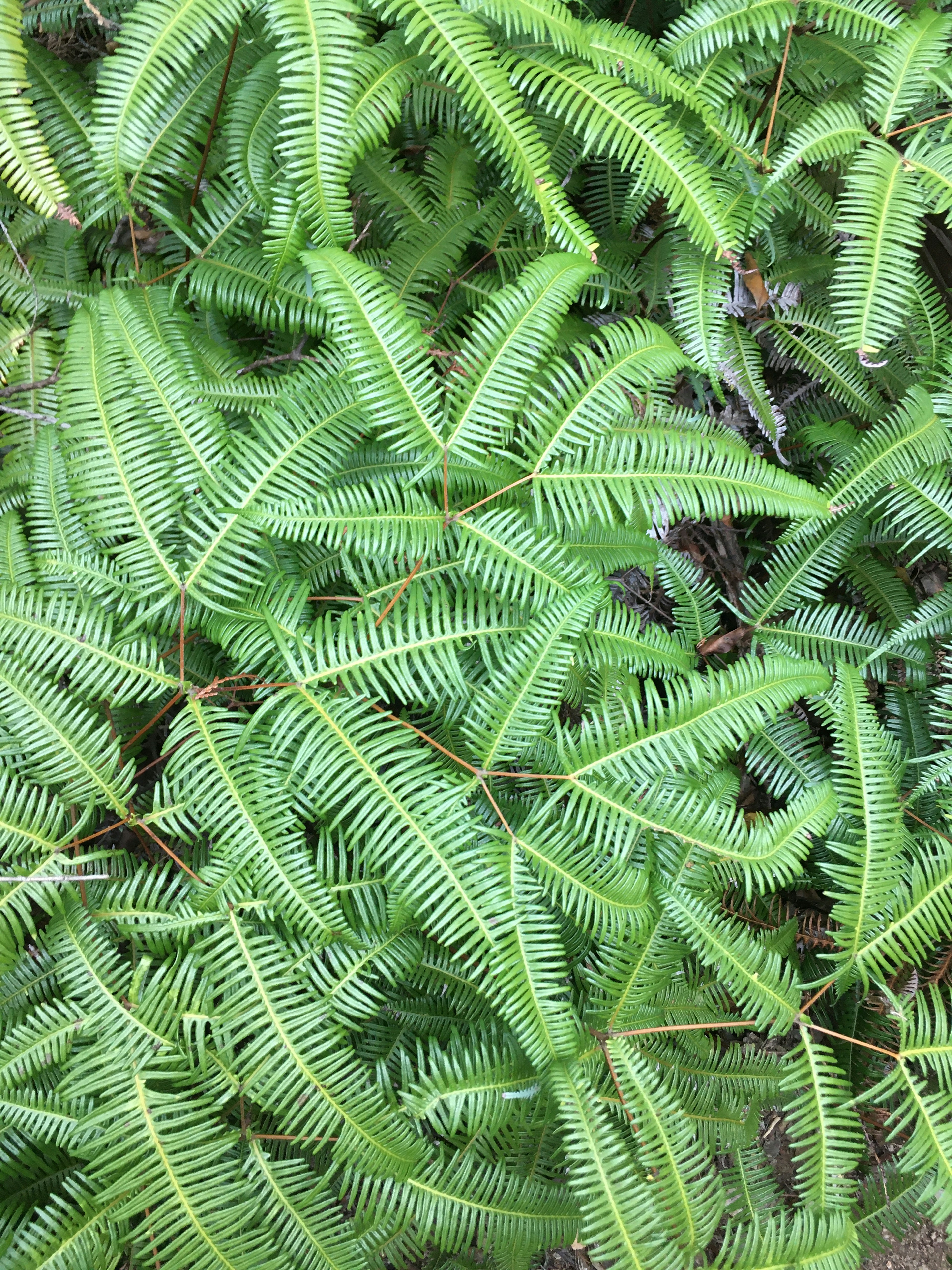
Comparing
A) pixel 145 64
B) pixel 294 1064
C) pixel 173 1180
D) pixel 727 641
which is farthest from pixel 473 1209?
pixel 145 64

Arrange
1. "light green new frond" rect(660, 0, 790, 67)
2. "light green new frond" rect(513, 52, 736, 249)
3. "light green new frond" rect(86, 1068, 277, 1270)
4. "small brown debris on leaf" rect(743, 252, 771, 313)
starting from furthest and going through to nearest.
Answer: "small brown debris on leaf" rect(743, 252, 771, 313) → "light green new frond" rect(660, 0, 790, 67) → "light green new frond" rect(513, 52, 736, 249) → "light green new frond" rect(86, 1068, 277, 1270)

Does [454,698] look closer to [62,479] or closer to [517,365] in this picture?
[517,365]

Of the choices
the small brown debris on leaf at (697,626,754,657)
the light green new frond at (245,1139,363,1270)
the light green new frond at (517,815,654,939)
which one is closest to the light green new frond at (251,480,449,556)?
the light green new frond at (517,815,654,939)

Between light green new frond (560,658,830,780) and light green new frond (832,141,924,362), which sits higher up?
light green new frond (832,141,924,362)

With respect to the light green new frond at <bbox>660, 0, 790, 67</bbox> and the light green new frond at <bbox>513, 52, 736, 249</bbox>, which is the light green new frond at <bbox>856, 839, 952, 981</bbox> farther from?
the light green new frond at <bbox>660, 0, 790, 67</bbox>

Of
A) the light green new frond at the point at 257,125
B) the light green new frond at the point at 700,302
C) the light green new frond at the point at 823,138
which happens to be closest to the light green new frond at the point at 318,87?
the light green new frond at the point at 257,125

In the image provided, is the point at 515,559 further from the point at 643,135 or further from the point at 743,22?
the point at 743,22
